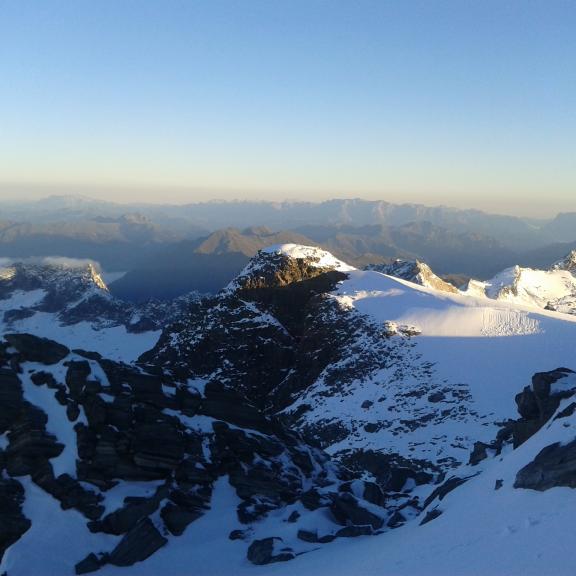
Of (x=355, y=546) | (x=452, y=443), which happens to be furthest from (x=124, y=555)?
(x=452, y=443)

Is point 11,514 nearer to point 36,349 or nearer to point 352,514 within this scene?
point 36,349

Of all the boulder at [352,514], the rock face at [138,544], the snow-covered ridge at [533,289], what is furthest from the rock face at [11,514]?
the snow-covered ridge at [533,289]

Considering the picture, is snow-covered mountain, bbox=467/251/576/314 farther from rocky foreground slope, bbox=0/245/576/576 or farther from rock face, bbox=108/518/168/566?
rock face, bbox=108/518/168/566

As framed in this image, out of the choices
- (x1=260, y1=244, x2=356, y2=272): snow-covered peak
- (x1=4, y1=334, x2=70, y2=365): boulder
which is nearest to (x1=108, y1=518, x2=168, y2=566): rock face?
(x1=4, y1=334, x2=70, y2=365): boulder

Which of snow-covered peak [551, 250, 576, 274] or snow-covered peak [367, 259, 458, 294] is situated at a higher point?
snow-covered peak [551, 250, 576, 274]

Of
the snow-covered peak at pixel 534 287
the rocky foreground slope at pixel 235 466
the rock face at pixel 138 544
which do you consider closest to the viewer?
the rocky foreground slope at pixel 235 466

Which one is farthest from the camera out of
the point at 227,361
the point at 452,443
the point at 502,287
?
the point at 502,287

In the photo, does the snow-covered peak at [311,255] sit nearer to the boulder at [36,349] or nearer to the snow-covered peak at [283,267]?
the snow-covered peak at [283,267]

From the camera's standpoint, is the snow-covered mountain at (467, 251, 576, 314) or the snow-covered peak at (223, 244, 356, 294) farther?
the snow-covered mountain at (467, 251, 576, 314)

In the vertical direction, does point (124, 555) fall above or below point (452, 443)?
above

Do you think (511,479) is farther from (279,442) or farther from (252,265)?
(252,265)

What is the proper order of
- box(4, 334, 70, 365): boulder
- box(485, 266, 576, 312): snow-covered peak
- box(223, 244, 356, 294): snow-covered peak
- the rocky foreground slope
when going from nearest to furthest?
the rocky foreground slope, box(4, 334, 70, 365): boulder, box(223, 244, 356, 294): snow-covered peak, box(485, 266, 576, 312): snow-covered peak
